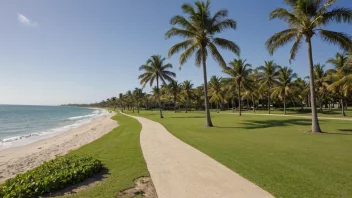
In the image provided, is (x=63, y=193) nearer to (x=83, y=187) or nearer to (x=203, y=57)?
(x=83, y=187)

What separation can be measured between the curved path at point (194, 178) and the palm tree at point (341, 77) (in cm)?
2083

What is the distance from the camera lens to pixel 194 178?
20.6 feet

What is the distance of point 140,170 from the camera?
23.5 feet

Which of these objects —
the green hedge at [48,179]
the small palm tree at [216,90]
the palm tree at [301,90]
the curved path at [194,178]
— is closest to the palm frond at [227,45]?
the curved path at [194,178]

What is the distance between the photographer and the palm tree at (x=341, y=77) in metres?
25.0

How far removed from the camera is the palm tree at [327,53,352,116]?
25.0 metres

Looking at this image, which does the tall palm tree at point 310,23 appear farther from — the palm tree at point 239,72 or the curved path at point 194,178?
the palm tree at point 239,72

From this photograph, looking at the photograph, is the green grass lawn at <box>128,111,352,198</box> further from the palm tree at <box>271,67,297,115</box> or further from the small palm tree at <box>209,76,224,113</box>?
the small palm tree at <box>209,76,224,113</box>

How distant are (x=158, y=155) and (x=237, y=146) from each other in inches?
157

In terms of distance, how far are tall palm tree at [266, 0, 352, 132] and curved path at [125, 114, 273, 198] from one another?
10.8 metres

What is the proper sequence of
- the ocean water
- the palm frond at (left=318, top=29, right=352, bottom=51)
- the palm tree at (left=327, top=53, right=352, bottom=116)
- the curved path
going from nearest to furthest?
the curved path
the palm frond at (left=318, top=29, right=352, bottom=51)
the ocean water
the palm tree at (left=327, top=53, right=352, bottom=116)

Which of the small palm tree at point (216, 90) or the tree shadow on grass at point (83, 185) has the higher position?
the small palm tree at point (216, 90)

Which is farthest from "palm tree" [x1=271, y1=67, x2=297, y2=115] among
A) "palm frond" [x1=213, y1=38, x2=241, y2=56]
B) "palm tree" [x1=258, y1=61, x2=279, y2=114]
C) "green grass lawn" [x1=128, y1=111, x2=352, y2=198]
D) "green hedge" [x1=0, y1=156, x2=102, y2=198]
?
"green hedge" [x1=0, y1=156, x2=102, y2=198]

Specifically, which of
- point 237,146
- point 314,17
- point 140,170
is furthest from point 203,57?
point 140,170
